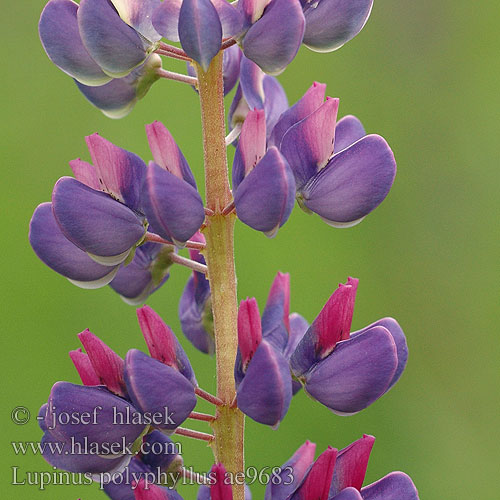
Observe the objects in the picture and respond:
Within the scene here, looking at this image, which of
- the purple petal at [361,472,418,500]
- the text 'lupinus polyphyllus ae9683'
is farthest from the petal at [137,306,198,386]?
the purple petal at [361,472,418,500]

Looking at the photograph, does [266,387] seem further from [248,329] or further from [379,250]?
[379,250]

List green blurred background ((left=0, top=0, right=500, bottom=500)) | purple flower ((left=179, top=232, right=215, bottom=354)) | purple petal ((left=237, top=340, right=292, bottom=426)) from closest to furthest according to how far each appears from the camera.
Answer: purple petal ((left=237, top=340, right=292, bottom=426)) → purple flower ((left=179, top=232, right=215, bottom=354)) → green blurred background ((left=0, top=0, right=500, bottom=500))

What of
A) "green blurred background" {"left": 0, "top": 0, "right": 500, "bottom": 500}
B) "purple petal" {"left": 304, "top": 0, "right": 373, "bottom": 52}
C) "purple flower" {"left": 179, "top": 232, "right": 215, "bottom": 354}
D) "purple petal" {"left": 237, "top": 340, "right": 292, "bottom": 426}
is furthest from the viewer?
"green blurred background" {"left": 0, "top": 0, "right": 500, "bottom": 500}

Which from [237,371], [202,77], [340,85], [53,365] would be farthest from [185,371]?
[340,85]

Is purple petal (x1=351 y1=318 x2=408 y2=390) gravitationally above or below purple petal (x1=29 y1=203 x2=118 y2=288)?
above

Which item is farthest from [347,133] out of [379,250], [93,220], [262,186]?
[379,250]

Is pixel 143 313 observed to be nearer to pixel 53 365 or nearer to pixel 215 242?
pixel 215 242

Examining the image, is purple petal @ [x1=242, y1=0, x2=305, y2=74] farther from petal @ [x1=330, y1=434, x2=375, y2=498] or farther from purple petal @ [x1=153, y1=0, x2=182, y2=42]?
petal @ [x1=330, y1=434, x2=375, y2=498]
